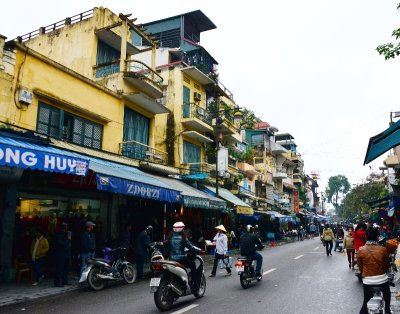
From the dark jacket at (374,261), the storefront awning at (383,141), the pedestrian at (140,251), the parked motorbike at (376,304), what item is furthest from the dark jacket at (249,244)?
the parked motorbike at (376,304)

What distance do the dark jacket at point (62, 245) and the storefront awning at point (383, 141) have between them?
351 inches

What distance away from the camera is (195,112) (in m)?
26.1

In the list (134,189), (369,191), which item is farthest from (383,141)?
(369,191)

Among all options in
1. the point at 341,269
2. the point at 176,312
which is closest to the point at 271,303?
the point at 176,312

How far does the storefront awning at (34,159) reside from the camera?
866 cm

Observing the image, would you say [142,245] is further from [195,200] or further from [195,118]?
[195,118]

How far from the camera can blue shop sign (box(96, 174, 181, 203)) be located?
11770mm

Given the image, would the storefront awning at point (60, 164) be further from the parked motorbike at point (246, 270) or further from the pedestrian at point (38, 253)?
the parked motorbike at point (246, 270)

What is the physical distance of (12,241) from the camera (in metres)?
11.6

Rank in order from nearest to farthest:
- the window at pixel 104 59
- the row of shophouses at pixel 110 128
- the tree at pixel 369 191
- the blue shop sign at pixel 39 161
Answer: the blue shop sign at pixel 39 161
the row of shophouses at pixel 110 128
the window at pixel 104 59
the tree at pixel 369 191

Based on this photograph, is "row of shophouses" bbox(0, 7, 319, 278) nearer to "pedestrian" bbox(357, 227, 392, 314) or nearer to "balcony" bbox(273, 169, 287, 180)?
"pedestrian" bbox(357, 227, 392, 314)

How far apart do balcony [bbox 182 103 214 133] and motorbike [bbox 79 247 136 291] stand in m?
14.9

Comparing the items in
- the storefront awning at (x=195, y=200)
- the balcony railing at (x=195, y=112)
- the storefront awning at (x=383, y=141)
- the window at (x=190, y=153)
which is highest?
the balcony railing at (x=195, y=112)

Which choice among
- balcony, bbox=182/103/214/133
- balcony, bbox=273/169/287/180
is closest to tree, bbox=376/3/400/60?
balcony, bbox=182/103/214/133
